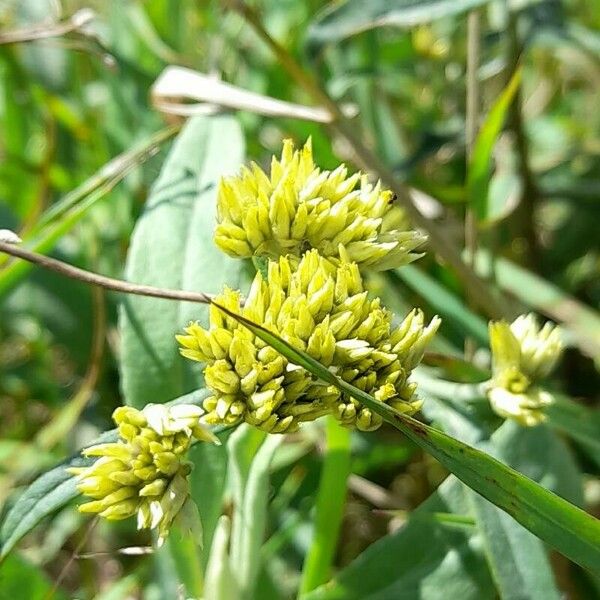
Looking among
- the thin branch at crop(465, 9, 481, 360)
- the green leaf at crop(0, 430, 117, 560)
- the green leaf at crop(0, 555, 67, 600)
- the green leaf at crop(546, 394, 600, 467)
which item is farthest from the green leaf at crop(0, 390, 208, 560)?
the thin branch at crop(465, 9, 481, 360)

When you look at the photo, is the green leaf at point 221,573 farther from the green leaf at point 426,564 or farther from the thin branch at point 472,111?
the thin branch at point 472,111

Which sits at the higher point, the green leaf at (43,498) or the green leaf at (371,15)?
the green leaf at (371,15)

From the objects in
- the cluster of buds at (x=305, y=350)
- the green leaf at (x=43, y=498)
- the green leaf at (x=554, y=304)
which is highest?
the cluster of buds at (x=305, y=350)

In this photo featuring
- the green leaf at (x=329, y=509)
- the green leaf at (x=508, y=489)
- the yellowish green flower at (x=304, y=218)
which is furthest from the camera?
the green leaf at (x=329, y=509)

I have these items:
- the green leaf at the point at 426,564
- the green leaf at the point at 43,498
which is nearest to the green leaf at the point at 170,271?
the green leaf at the point at 43,498

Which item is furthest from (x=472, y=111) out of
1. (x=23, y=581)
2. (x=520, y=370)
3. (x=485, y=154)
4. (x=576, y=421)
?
(x=23, y=581)

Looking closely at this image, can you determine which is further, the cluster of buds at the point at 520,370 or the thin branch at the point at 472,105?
the thin branch at the point at 472,105

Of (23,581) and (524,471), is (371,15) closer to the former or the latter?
(524,471)
